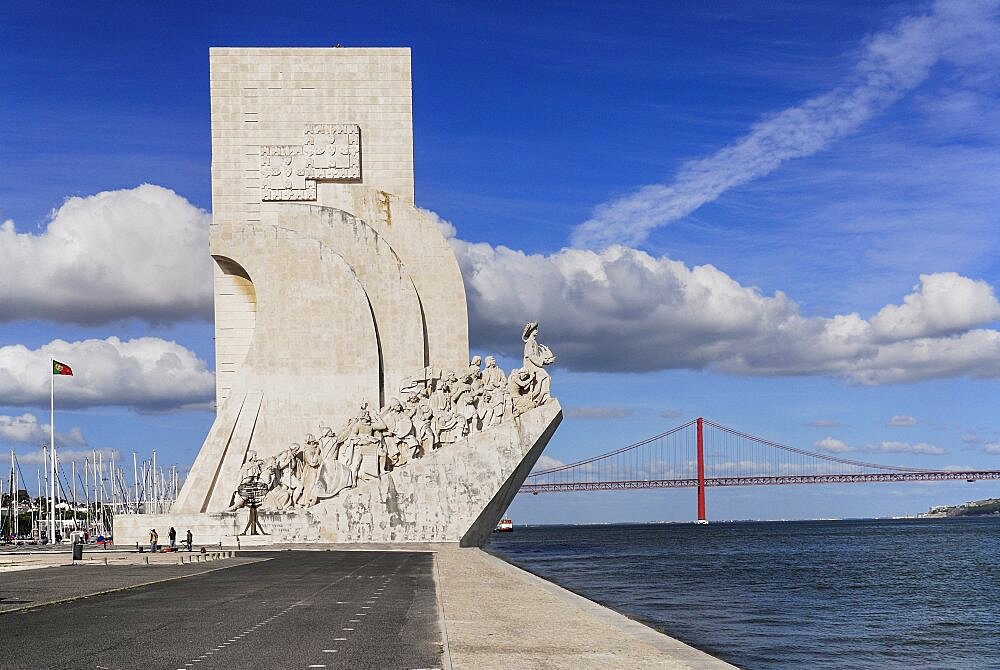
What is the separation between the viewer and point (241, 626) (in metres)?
7.60

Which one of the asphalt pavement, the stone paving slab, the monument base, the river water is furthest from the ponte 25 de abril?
the stone paving slab

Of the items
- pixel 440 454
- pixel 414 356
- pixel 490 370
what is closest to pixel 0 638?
pixel 440 454

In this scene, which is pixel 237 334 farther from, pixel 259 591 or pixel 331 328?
pixel 259 591

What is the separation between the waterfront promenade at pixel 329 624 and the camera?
238 inches

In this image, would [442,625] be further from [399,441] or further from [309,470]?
[309,470]

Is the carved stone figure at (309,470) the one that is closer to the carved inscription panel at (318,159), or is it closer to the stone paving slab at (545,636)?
the carved inscription panel at (318,159)

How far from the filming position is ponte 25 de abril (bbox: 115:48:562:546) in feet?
64.4

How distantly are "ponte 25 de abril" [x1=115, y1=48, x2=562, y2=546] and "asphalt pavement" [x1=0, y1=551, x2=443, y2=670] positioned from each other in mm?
7517

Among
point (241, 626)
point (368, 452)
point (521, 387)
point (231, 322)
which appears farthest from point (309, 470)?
point (241, 626)

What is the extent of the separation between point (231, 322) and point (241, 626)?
1631cm

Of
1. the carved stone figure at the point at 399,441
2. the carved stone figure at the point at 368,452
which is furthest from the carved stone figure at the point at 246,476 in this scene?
the carved stone figure at the point at 399,441

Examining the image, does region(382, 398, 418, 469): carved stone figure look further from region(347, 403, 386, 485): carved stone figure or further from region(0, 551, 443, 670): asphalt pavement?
region(0, 551, 443, 670): asphalt pavement

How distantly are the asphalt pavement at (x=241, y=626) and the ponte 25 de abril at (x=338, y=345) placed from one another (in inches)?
296

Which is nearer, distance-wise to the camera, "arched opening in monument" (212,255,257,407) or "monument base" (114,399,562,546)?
"monument base" (114,399,562,546)
